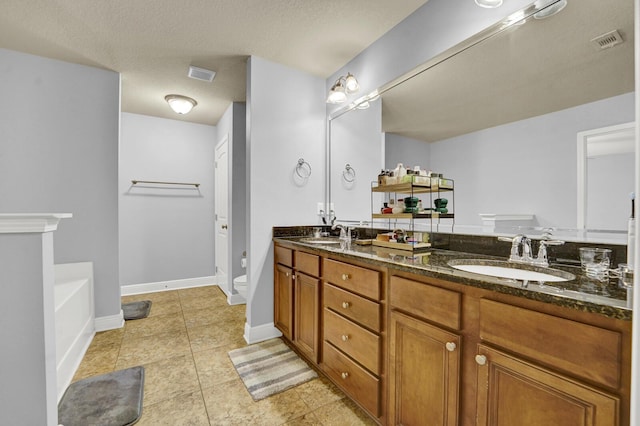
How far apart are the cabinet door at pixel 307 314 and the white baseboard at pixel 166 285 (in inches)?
101

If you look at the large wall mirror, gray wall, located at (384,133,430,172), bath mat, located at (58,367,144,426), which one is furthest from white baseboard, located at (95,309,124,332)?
the large wall mirror

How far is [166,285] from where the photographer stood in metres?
3.92

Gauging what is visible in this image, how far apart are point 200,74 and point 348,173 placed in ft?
5.75

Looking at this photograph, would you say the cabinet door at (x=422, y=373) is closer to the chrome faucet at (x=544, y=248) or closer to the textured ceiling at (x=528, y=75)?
the chrome faucet at (x=544, y=248)

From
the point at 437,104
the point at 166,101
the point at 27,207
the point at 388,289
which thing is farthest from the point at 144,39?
the point at 388,289

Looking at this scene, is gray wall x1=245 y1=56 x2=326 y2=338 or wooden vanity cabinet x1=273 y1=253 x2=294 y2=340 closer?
wooden vanity cabinet x1=273 y1=253 x2=294 y2=340

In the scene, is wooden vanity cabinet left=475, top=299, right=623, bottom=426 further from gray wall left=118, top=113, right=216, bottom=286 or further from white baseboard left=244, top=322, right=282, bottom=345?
gray wall left=118, top=113, right=216, bottom=286

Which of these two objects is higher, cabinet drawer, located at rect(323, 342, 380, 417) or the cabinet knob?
the cabinet knob

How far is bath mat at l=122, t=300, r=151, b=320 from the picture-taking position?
2.98m

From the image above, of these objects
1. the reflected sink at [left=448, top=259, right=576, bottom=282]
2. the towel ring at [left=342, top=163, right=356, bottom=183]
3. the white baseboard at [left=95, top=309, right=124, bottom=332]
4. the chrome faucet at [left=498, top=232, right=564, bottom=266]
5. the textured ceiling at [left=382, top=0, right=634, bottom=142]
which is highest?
the textured ceiling at [left=382, top=0, right=634, bottom=142]

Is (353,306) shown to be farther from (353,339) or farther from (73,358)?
(73,358)

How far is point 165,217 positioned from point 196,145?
114 cm

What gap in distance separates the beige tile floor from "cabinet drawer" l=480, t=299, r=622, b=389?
0.99m

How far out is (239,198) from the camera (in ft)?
11.5
